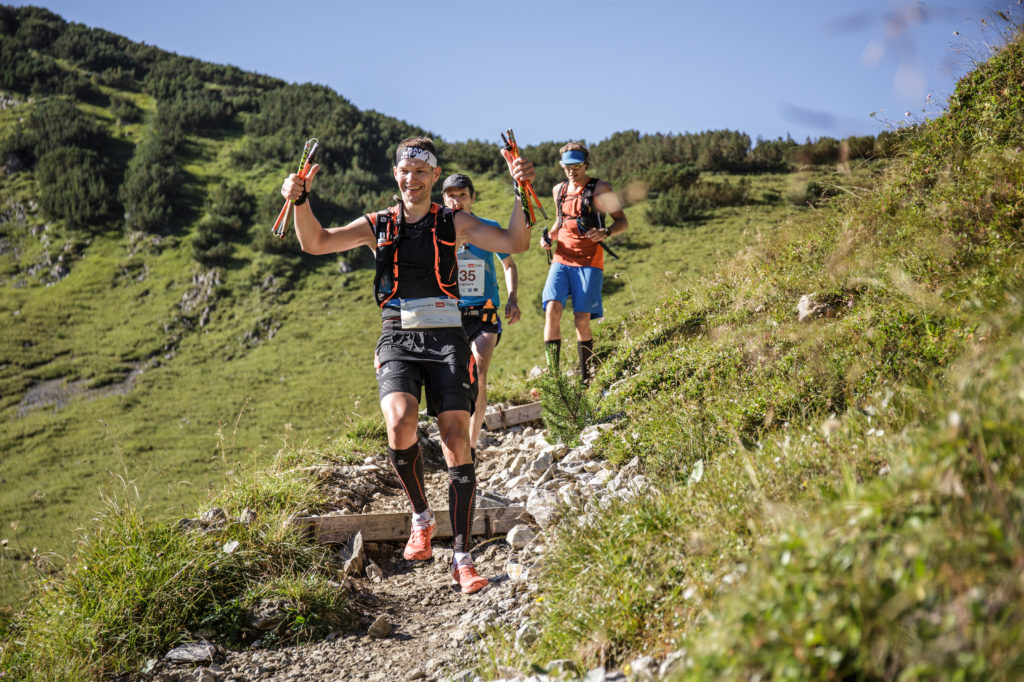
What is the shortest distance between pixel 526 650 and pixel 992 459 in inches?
86.5

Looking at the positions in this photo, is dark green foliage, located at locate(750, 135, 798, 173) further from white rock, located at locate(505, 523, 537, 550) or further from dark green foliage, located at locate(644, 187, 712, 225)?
white rock, located at locate(505, 523, 537, 550)

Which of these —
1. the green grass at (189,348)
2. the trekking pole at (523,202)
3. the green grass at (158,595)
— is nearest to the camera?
the green grass at (158,595)

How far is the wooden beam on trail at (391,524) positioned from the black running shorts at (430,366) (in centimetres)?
111

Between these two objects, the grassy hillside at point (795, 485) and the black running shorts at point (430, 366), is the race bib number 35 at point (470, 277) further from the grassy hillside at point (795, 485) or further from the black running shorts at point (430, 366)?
the black running shorts at point (430, 366)

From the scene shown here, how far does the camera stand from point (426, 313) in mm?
4355

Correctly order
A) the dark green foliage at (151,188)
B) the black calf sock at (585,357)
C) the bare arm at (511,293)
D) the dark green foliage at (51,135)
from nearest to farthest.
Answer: the bare arm at (511,293) → the black calf sock at (585,357) → the dark green foliage at (151,188) → the dark green foliage at (51,135)

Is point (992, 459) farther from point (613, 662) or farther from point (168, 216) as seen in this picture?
point (168, 216)

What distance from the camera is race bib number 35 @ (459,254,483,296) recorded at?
6.32 meters

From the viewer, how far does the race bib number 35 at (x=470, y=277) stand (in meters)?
6.32

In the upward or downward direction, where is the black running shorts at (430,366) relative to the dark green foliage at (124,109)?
downward

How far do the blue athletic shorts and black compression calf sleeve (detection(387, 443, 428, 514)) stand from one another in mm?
3561

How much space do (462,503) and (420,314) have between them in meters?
1.26

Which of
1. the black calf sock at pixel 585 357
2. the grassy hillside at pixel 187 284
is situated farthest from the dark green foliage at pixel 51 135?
the black calf sock at pixel 585 357

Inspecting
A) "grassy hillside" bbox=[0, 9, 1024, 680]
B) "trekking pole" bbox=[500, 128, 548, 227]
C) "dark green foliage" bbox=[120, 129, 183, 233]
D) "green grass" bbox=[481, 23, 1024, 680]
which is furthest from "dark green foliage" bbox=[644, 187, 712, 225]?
"dark green foliage" bbox=[120, 129, 183, 233]
